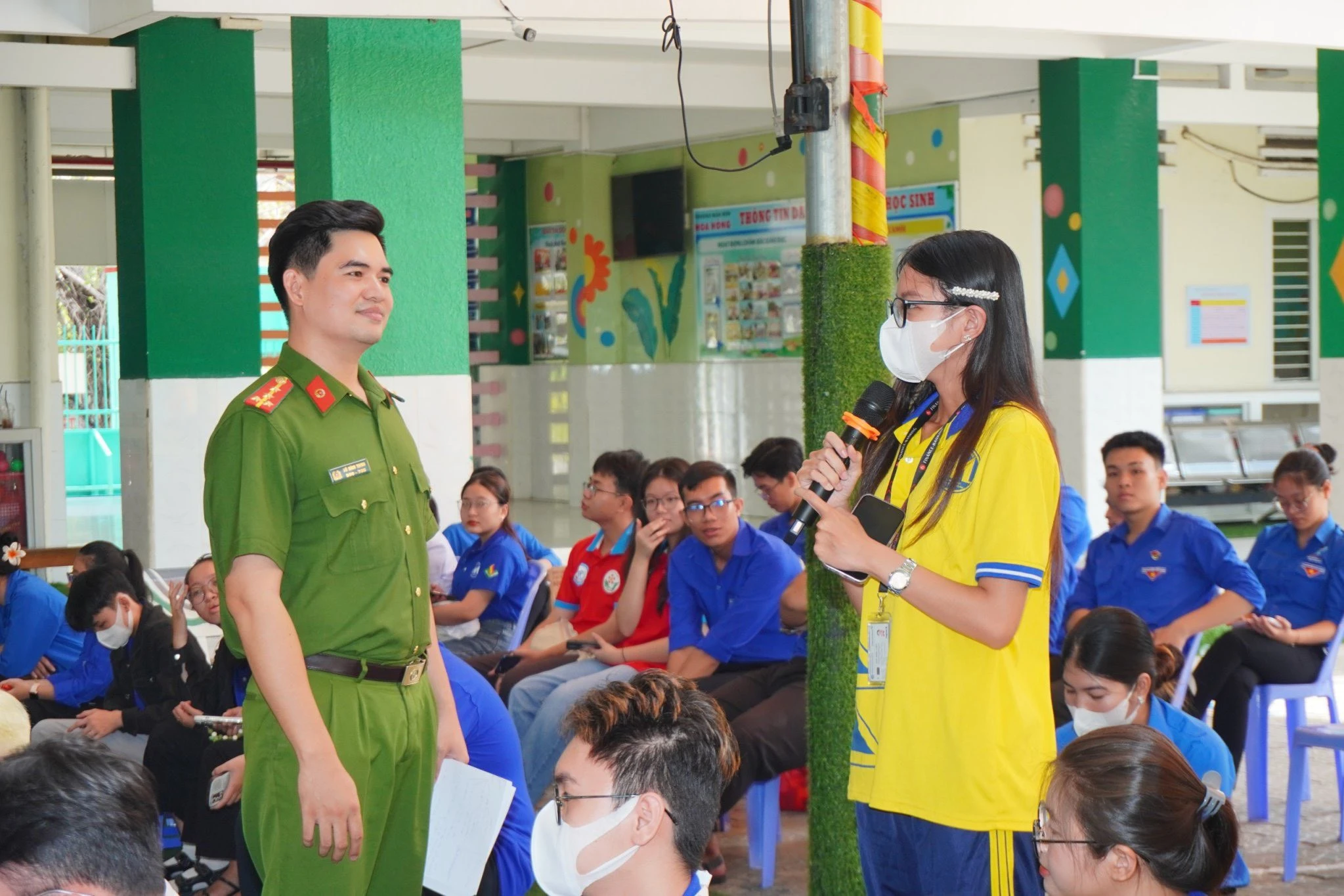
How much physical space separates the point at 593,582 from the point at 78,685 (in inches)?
66.8

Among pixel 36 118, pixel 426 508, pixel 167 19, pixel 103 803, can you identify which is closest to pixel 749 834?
pixel 426 508

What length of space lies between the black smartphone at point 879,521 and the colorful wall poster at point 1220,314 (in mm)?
10900

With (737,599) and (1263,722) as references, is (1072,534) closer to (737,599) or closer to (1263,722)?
(1263,722)

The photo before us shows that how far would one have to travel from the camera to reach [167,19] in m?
7.41

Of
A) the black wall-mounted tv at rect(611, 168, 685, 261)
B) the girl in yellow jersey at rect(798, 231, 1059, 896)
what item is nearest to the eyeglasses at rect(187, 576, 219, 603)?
the girl in yellow jersey at rect(798, 231, 1059, 896)

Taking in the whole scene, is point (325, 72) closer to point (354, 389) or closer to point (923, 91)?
point (354, 389)

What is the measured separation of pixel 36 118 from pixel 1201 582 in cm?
834

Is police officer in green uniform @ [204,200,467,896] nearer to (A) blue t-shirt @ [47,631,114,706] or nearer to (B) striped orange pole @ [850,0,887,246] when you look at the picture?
(B) striped orange pole @ [850,0,887,246]

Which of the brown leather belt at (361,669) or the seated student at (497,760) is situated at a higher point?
the brown leather belt at (361,669)

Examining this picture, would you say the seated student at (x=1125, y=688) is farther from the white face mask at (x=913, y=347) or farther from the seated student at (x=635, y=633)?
the seated student at (x=635, y=633)

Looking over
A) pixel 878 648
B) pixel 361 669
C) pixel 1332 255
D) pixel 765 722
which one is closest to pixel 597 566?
pixel 765 722

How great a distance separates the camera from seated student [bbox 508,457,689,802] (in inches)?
189

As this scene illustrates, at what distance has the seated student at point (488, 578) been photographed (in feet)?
18.5

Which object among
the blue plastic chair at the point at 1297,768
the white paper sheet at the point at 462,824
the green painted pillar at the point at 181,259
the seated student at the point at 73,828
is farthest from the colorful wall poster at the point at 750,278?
the seated student at the point at 73,828
